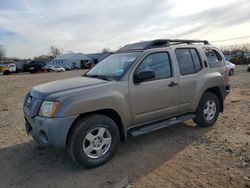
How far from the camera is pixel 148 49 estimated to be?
4691 millimetres

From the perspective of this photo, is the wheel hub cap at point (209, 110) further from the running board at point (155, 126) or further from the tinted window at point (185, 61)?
the tinted window at point (185, 61)

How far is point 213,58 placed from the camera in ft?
19.2

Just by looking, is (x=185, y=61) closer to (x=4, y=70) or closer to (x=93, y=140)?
(x=93, y=140)

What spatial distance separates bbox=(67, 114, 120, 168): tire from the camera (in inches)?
149

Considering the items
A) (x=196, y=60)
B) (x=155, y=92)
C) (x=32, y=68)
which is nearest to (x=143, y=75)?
(x=155, y=92)

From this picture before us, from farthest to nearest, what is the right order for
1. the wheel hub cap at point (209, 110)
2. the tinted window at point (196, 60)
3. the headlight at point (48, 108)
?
the wheel hub cap at point (209, 110) < the tinted window at point (196, 60) < the headlight at point (48, 108)

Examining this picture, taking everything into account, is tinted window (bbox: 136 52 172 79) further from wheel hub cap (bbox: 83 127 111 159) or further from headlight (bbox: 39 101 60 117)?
headlight (bbox: 39 101 60 117)

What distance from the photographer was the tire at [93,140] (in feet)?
12.4

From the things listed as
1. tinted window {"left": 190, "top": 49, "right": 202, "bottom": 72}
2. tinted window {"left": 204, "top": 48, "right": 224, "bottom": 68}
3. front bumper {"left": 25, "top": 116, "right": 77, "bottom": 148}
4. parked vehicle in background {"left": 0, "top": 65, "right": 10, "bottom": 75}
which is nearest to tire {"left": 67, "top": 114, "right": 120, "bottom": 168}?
front bumper {"left": 25, "top": 116, "right": 77, "bottom": 148}

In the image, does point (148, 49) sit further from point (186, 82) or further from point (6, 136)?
point (6, 136)

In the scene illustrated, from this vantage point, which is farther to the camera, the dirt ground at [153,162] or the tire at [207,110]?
the tire at [207,110]

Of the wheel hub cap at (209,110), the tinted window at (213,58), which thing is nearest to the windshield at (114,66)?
the tinted window at (213,58)

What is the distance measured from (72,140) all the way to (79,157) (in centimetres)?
29

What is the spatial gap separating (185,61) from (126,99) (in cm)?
174
